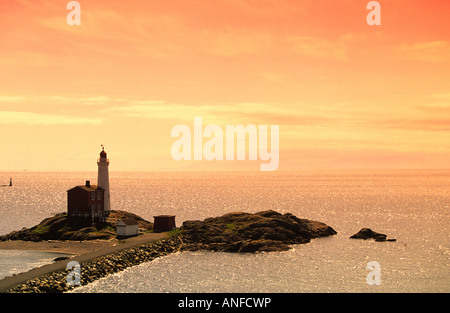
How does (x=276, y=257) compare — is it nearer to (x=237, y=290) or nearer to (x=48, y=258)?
(x=237, y=290)

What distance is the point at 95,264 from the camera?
51.1 meters

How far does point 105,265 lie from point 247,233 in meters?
24.6

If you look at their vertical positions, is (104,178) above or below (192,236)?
above

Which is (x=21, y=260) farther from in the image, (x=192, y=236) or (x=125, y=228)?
(x=192, y=236)

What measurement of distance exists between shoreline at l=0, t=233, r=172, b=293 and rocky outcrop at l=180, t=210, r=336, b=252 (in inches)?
177

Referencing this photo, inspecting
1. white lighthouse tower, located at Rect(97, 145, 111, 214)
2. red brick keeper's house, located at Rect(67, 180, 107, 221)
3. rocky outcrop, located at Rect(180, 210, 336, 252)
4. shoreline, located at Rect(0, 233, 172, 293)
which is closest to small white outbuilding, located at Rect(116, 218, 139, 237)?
shoreline, located at Rect(0, 233, 172, 293)

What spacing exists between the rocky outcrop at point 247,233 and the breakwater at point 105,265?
3.49 meters

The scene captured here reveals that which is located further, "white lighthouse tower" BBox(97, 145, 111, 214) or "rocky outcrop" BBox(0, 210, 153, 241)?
"white lighthouse tower" BBox(97, 145, 111, 214)

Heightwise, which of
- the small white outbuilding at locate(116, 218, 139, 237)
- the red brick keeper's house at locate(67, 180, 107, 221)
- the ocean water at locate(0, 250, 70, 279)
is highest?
the red brick keeper's house at locate(67, 180, 107, 221)

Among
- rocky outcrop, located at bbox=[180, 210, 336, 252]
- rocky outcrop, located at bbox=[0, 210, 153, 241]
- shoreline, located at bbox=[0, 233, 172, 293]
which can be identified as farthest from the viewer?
rocky outcrop, located at bbox=[0, 210, 153, 241]

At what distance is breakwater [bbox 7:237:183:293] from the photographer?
42.8 m

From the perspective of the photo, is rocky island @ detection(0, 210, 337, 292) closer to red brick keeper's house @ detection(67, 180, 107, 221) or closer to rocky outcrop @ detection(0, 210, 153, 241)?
rocky outcrop @ detection(0, 210, 153, 241)

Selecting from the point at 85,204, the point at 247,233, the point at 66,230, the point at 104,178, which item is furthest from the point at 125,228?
the point at 247,233
